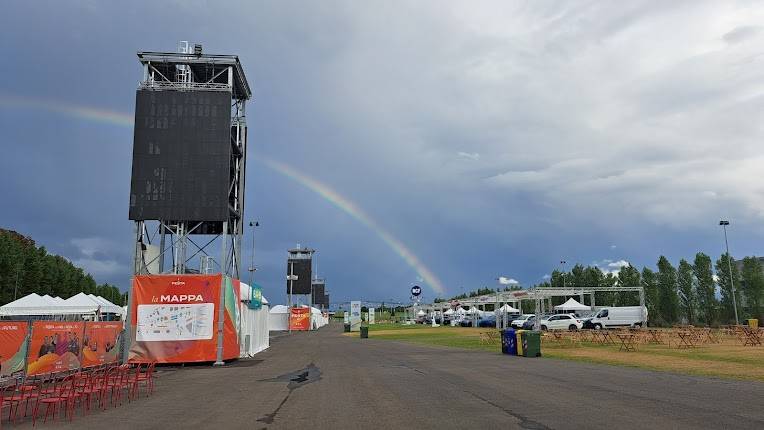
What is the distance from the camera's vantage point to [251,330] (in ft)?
103

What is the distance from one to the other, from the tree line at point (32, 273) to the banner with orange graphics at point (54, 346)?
45726mm

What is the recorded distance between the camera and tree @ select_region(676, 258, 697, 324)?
72.4m

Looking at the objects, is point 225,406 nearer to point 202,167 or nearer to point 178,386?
point 178,386

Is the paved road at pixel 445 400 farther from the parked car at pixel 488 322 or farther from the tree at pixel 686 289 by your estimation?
the tree at pixel 686 289

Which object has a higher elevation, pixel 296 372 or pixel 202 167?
pixel 202 167

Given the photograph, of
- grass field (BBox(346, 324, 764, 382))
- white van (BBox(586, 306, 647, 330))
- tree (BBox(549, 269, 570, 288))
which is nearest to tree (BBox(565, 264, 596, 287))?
tree (BBox(549, 269, 570, 288))

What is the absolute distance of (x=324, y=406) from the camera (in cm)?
1170

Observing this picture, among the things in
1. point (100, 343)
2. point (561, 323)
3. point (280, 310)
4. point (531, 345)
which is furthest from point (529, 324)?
point (280, 310)

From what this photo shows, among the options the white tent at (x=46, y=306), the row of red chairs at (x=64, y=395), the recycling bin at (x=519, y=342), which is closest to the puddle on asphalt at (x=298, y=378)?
the row of red chairs at (x=64, y=395)

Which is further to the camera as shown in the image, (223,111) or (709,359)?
(223,111)

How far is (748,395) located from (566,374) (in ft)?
19.3

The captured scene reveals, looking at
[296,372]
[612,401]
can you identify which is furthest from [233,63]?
[612,401]

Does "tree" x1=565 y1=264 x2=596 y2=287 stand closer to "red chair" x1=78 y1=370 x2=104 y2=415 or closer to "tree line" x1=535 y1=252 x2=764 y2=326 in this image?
"tree line" x1=535 y1=252 x2=764 y2=326

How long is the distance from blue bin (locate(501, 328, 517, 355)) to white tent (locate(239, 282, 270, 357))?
13.8 m
